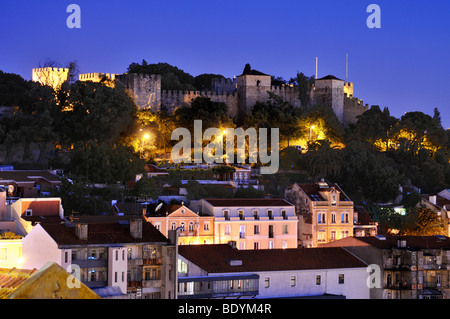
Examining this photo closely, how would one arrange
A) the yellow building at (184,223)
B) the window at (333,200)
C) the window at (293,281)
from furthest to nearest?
1. the window at (333,200)
2. the yellow building at (184,223)
3. the window at (293,281)

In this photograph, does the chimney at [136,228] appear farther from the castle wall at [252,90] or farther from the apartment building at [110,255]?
the castle wall at [252,90]

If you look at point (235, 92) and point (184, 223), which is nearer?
point (184, 223)

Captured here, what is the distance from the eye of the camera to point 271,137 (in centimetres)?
5291

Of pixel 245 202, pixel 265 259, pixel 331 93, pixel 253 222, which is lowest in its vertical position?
pixel 265 259

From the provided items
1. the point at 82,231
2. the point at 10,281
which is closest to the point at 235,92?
the point at 82,231

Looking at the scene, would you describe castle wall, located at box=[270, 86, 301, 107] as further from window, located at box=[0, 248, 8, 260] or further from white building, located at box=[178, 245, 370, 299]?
window, located at box=[0, 248, 8, 260]

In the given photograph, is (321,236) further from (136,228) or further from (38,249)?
(38,249)

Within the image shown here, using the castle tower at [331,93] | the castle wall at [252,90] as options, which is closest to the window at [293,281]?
the castle wall at [252,90]

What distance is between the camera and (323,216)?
1577 inches

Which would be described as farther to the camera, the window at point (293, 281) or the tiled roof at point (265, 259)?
the window at point (293, 281)

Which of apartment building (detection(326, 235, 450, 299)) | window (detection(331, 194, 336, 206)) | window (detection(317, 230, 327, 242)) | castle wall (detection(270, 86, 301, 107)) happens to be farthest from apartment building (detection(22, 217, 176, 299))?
castle wall (detection(270, 86, 301, 107))

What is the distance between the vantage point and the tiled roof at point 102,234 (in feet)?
86.5

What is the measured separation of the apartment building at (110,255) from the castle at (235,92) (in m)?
25.0

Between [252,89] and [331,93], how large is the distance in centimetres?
689
